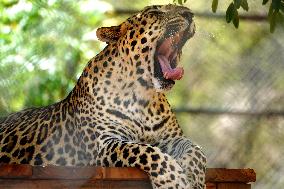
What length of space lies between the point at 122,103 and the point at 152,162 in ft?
2.03

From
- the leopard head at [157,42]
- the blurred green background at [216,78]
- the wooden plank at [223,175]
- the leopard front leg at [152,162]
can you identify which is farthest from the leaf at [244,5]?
the blurred green background at [216,78]

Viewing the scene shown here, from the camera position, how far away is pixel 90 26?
18.4ft

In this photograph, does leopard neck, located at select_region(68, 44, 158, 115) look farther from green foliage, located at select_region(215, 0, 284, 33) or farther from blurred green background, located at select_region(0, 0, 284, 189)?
blurred green background, located at select_region(0, 0, 284, 189)

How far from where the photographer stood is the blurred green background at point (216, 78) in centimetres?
560

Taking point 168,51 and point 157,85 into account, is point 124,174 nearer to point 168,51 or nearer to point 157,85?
point 157,85

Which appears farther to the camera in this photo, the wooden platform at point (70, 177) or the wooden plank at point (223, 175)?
the wooden plank at point (223, 175)

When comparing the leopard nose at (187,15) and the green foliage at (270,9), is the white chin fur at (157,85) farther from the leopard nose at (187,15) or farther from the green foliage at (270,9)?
the green foliage at (270,9)

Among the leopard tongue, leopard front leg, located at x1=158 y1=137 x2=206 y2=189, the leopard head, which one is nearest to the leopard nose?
the leopard head

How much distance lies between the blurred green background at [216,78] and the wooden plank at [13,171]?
2.22m

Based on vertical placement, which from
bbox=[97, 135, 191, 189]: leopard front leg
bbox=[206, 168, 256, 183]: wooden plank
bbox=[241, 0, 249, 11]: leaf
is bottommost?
bbox=[97, 135, 191, 189]: leopard front leg

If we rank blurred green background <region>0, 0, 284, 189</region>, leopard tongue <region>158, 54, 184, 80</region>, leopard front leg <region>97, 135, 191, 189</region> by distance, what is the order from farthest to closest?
blurred green background <region>0, 0, 284, 189</region>, leopard tongue <region>158, 54, 184, 80</region>, leopard front leg <region>97, 135, 191, 189</region>

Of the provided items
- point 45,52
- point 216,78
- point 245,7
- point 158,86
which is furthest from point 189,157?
point 216,78

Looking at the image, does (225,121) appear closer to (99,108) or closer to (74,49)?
(74,49)

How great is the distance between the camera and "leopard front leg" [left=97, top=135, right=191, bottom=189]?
→ 3.68m
